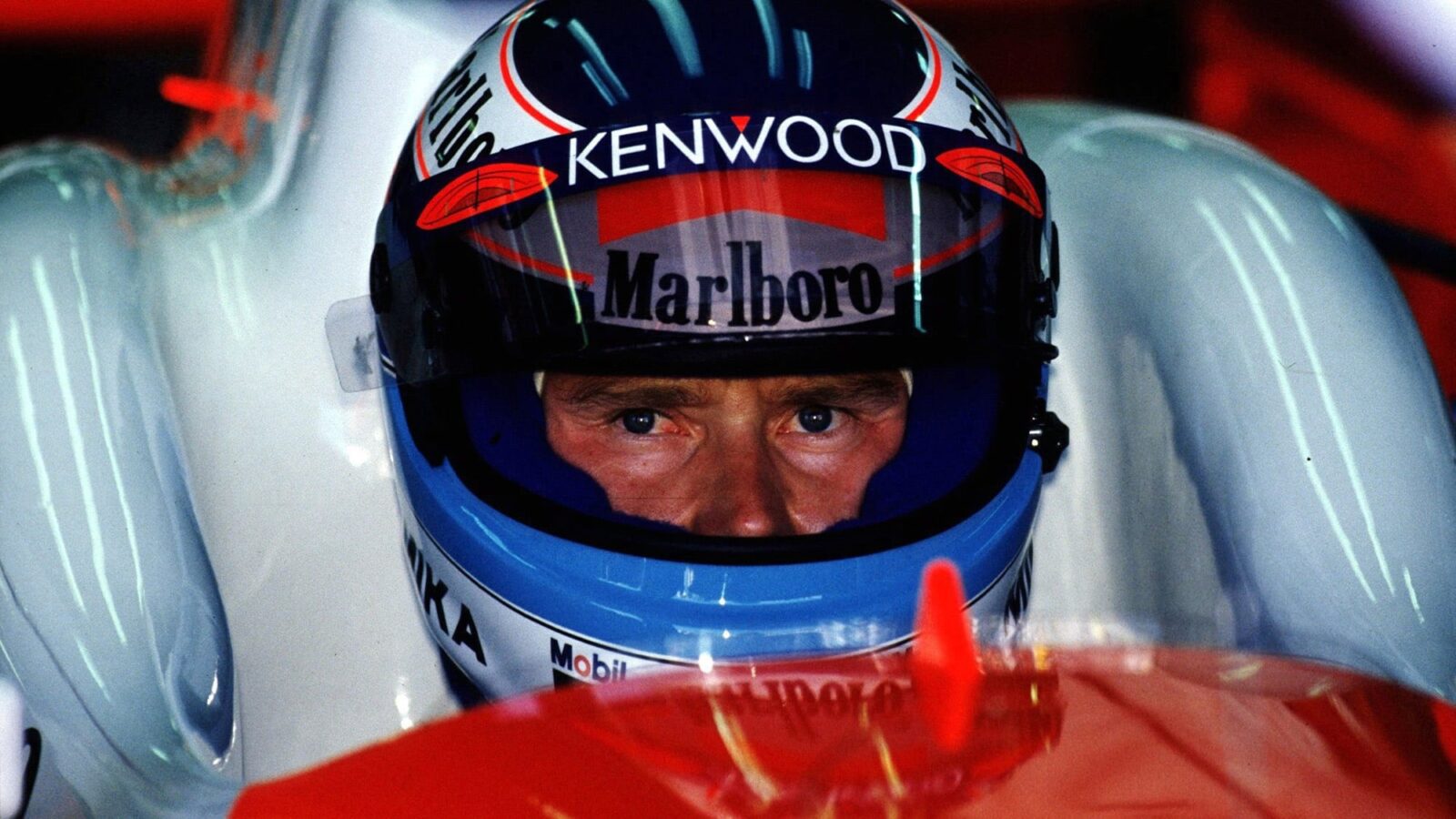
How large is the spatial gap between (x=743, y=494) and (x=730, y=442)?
60 mm

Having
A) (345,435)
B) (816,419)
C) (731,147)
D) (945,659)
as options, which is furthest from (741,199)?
(345,435)

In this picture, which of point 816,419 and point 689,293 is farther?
point 816,419

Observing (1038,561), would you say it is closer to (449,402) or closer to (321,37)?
(449,402)

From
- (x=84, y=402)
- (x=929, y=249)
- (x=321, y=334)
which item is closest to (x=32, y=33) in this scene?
(x=321, y=334)

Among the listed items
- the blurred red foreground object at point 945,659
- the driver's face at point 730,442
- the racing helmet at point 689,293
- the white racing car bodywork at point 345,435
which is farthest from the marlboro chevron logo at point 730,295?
the blurred red foreground object at point 945,659

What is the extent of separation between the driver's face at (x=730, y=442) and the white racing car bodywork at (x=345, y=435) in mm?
237

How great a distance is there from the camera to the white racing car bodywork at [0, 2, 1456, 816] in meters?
1.34

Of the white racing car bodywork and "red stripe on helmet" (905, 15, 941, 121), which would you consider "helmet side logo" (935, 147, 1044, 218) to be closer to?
"red stripe on helmet" (905, 15, 941, 121)

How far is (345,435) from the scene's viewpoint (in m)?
1.72

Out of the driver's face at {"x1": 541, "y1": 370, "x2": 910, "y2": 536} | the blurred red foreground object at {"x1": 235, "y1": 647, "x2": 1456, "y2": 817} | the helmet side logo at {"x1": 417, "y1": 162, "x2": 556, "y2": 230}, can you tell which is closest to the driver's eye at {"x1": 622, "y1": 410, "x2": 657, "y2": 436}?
the driver's face at {"x1": 541, "y1": 370, "x2": 910, "y2": 536}

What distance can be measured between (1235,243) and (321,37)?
1.11m

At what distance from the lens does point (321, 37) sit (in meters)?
1.99

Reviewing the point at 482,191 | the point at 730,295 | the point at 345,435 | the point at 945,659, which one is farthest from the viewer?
the point at 345,435

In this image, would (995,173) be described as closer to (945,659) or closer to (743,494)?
(743,494)
